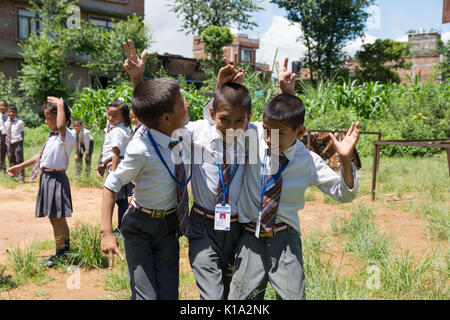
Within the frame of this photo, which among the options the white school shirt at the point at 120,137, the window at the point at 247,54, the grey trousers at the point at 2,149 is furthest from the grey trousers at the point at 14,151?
the window at the point at 247,54

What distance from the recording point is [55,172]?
11.7 feet

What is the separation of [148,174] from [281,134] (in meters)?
0.69

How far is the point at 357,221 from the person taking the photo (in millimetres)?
4457

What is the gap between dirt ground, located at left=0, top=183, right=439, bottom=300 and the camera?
10.2 feet

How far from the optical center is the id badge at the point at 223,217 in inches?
75.6

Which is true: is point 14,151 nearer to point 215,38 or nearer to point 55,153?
point 55,153

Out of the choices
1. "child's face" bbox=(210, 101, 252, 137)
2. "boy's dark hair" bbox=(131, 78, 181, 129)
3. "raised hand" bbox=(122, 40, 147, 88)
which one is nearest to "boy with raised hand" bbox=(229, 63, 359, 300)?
"child's face" bbox=(210, 101, 252, 137)

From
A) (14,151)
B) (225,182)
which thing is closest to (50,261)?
(225,182)

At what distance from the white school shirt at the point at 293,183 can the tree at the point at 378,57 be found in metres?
22.5

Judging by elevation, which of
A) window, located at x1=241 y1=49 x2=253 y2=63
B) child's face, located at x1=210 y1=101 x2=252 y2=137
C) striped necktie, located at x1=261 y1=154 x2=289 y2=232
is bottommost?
striped necktie, located at x1=261 y1=154 x2=289 y2=232

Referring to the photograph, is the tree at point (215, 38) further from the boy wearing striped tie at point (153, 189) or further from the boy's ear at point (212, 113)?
the boy wearing striped tie at point (153, 189)

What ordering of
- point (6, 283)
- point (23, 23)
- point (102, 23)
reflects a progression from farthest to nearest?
point (102, 23), point (23, 23), point (6, 283)

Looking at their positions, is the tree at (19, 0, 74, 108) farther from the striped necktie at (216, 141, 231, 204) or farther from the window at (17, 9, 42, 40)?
the striped necktie at (216, 141, 231, 204)
